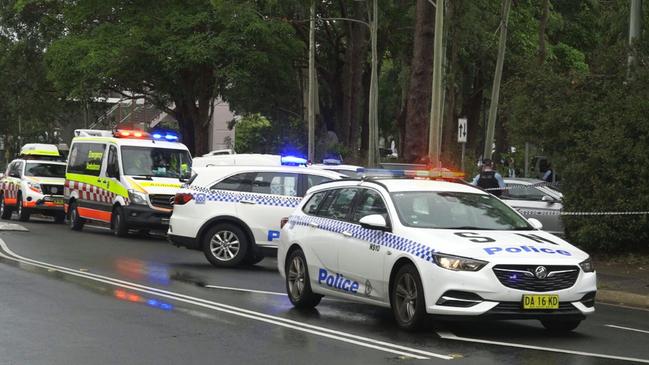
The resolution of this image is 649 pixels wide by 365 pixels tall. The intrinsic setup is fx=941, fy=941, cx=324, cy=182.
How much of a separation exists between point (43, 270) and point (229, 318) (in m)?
5.01

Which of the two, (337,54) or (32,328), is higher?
(337,54)

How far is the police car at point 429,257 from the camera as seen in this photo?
8.45 m

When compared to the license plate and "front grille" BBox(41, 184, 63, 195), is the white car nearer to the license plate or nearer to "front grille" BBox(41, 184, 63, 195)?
the license plate

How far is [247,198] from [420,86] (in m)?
8.00

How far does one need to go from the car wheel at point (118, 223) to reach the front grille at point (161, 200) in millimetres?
798

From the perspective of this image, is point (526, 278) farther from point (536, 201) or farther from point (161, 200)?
point (161, 200)

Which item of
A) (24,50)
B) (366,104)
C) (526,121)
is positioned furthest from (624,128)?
(24,50)

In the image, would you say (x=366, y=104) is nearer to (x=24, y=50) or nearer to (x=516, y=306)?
(x=24, y=50)

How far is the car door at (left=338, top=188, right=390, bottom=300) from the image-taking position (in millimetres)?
9398

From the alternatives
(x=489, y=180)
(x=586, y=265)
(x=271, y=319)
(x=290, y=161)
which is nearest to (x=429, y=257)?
(x=586, y=265)

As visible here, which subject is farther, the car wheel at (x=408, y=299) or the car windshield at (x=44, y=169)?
the car windshield at (x=44, y=169)

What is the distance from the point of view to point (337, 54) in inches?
1572

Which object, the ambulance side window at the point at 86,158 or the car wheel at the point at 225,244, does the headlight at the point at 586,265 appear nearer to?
the car wheel at the point at 225,244

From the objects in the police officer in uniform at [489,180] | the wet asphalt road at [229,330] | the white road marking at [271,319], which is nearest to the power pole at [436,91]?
the police officer in uniform at [489,180]
